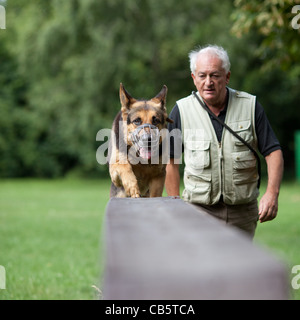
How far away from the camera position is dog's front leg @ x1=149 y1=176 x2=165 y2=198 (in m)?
3.63

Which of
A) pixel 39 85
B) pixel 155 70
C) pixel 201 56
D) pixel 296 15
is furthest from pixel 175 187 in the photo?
pixel 39 85

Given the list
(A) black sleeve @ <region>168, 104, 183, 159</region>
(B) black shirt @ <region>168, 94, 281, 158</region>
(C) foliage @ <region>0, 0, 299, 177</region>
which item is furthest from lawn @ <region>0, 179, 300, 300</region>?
(C) foliage @ <region>0, 0, 299, 177</region>

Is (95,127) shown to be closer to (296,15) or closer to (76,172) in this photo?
(76,172)

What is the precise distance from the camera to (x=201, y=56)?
4039mm

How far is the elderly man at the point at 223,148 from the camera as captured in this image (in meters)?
4.30

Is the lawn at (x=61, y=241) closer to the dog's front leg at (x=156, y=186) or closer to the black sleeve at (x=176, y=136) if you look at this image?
the dog's front leg at (x=156, y=186)

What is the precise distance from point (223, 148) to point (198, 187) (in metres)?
0.42

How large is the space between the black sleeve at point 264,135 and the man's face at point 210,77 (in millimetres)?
397

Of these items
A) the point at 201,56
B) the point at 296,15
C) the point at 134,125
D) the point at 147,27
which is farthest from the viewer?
the point at 147,27

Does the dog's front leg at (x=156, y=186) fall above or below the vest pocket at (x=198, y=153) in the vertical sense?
below

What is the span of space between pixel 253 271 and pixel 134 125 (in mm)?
2051

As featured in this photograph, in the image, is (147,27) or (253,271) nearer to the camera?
(253,271)

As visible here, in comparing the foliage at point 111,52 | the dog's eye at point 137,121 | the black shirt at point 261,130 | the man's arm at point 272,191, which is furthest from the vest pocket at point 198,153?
the foliage at point 111,52

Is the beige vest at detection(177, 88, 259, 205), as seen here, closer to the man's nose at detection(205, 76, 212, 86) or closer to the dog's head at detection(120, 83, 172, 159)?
the man's nose at detection(205, 76, 212, 86)
